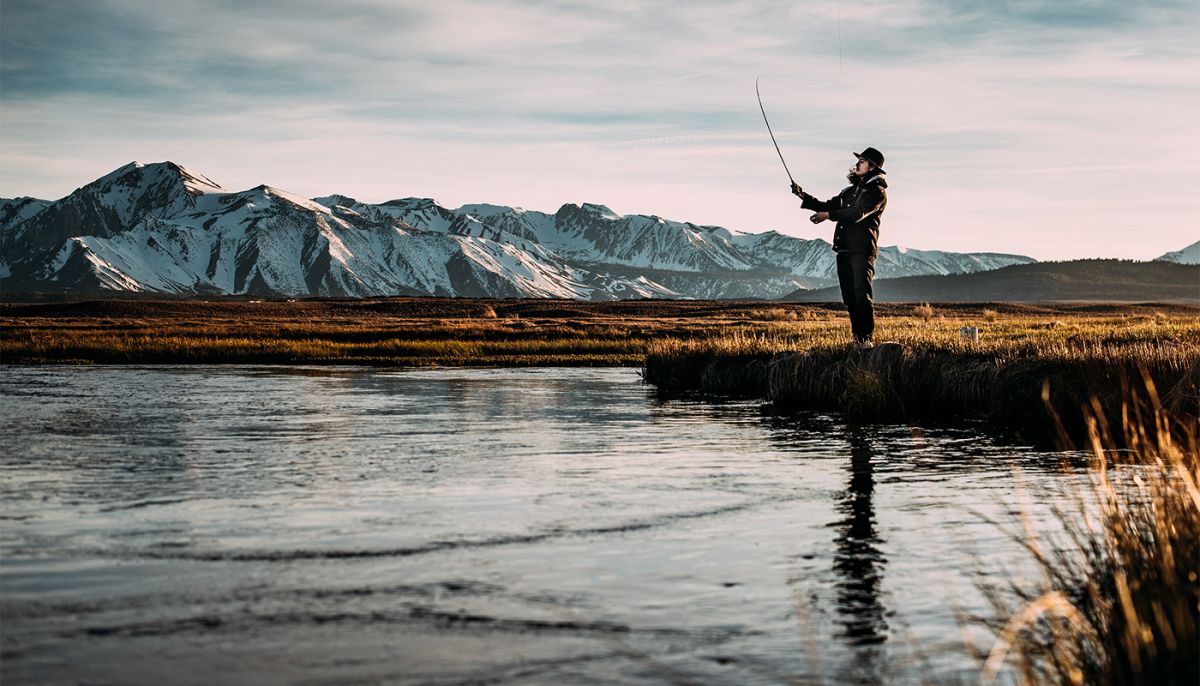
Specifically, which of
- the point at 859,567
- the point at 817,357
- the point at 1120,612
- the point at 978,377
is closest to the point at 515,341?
the point at 817,357

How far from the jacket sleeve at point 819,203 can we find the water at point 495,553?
189 inches

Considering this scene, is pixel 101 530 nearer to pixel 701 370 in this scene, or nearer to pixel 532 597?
pixel 532 597

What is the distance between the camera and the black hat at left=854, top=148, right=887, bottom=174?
25328 millimetres

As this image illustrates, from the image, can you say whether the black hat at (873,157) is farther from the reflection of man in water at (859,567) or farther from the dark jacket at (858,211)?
the reflection of man in water at (859,567)

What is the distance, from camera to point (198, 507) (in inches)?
532

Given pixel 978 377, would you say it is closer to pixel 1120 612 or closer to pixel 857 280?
pixel 857 280

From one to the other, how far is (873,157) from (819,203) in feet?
5.56

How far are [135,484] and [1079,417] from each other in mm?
16873

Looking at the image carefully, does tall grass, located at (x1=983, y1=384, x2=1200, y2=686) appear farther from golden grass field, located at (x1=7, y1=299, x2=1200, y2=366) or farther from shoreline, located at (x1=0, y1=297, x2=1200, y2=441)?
golden grass field, located at (x1=7, y1=299, x2=1200, y2=366)

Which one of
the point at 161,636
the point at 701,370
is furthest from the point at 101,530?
the point at 701,370

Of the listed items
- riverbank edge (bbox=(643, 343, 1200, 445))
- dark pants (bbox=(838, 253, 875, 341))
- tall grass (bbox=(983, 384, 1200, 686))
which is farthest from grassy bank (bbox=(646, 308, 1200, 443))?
tall grass (bbox=(983, 384, 1200, 686))

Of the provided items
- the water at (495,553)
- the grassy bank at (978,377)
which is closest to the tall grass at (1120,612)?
the water at (495,553)

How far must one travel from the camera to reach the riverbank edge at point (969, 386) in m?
21.6

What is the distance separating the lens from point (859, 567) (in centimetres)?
1060
